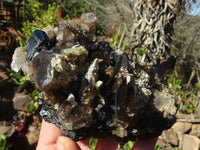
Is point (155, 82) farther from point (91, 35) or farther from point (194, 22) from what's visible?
point (194, 22)

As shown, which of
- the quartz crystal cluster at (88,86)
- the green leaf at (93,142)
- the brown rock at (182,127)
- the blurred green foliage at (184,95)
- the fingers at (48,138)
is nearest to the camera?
the quartz crystal cluster at (88,86)

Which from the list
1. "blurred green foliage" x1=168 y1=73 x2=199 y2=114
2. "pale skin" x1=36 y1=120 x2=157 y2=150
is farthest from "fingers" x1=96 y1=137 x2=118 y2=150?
"blurred green foliage" x1=168 y1=73 x2=199 y2=114

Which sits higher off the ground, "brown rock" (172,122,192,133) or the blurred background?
the blurred background

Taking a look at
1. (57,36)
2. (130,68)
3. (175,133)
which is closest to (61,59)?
(57,36)

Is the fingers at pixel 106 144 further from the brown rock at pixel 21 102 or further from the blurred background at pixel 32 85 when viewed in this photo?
the brown rock at pixel 21 102

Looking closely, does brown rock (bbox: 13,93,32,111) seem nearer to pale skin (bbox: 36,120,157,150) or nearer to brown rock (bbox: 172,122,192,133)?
pale skin (bbox: 36,120,157,150)

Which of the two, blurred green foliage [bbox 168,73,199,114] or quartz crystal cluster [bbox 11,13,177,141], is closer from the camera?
quartz crystal cluster [bbox 11,13,177,141]

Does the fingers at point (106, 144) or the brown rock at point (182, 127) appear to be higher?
the fingers at point (106, 144)

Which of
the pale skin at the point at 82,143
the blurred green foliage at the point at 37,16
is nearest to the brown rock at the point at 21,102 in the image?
the blurred green foliage at the point at 37,16

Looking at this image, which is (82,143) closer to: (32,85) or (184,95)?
(32,85)
